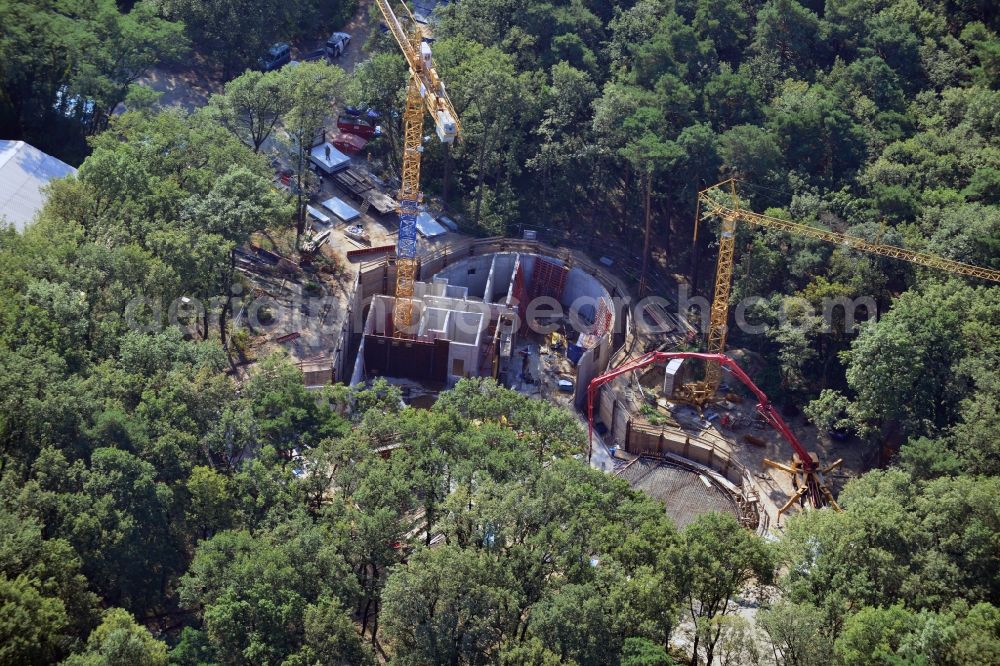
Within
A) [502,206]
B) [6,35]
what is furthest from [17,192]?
[502,206]

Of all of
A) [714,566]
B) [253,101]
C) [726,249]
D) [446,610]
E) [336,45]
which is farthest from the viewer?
[336,45]

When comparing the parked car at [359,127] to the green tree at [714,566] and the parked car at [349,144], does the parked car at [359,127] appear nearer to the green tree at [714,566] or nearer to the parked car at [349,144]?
the parked car at [349,144]

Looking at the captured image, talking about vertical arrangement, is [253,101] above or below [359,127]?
above

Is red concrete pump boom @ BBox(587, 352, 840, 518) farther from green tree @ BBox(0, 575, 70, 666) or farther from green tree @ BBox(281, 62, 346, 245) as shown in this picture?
green tree @ BBox(0, 575, 70, 666)

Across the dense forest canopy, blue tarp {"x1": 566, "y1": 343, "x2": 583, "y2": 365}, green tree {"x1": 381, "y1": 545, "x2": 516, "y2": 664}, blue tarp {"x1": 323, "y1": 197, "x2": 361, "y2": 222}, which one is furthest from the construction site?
green tree {"x1": 381, "y1": 545, "x2": 516, "y2": 664}

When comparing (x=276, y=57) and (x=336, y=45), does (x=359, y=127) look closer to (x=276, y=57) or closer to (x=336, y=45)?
(x=276, y=57)

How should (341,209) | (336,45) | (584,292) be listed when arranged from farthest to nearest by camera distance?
(336,45) → (341,209) → (584,292)

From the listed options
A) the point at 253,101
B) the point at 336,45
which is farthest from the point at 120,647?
the point at 336,45

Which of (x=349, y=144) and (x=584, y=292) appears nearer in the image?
(x=584, y=292)
